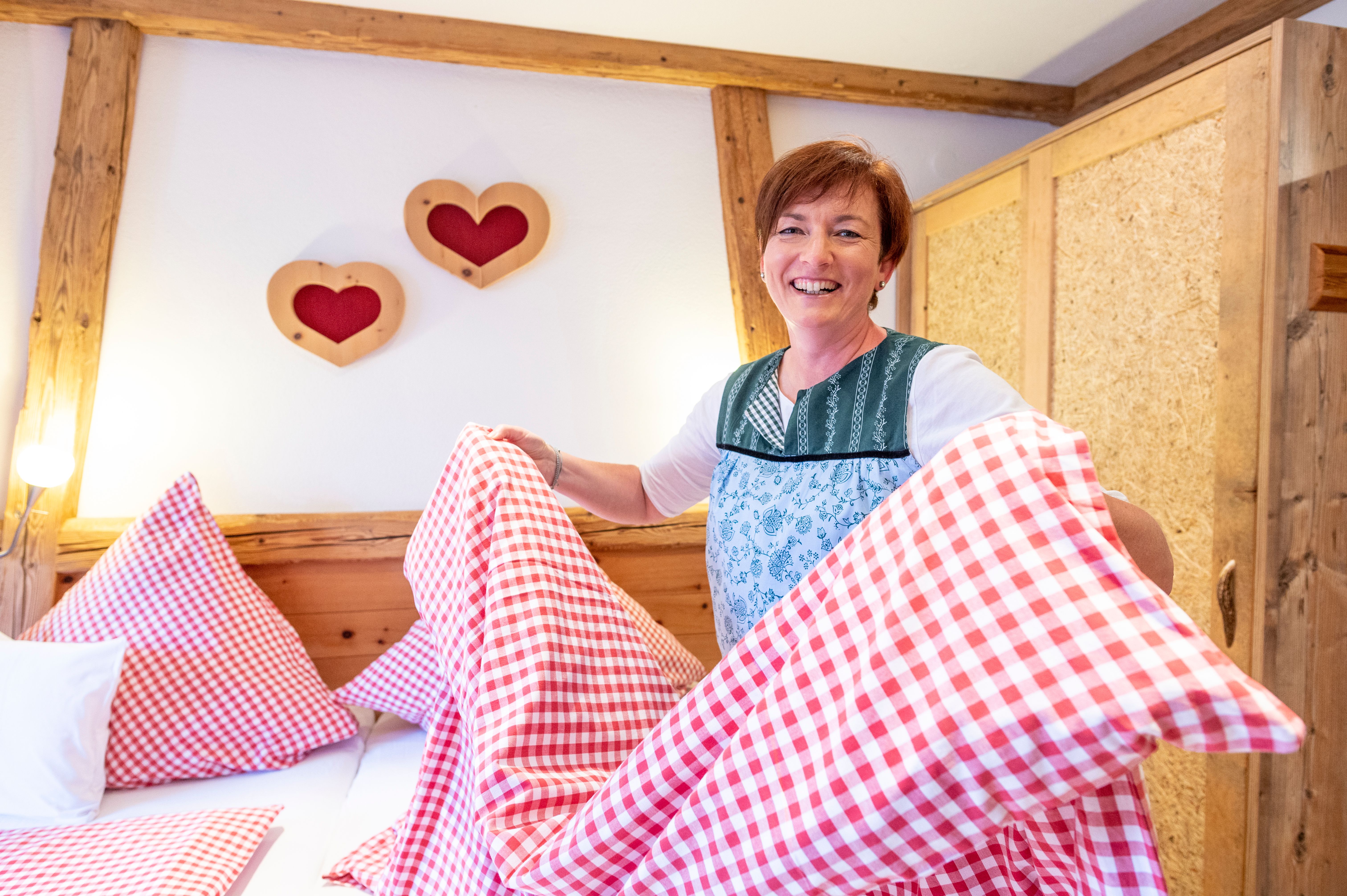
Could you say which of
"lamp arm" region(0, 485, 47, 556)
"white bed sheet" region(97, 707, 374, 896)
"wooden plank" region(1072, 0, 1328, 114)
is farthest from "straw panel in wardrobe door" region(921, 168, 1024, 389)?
"lamp arm" region(0, 485, 47, 556)

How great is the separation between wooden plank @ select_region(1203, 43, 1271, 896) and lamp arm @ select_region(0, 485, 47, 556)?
3.01 meters

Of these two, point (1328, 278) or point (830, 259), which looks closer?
point (830, 259)

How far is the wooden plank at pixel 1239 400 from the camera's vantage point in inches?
64.2

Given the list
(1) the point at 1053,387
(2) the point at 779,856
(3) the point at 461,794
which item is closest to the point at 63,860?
(3) the point at 461,794

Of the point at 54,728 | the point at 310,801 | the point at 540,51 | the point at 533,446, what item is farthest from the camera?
the point at 540,51

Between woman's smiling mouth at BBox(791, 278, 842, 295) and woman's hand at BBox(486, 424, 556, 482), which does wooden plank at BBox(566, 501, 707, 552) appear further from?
woman's smiling mouth at BBox(791, 278, 842, 295)

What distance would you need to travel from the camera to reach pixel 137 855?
4.69 feet

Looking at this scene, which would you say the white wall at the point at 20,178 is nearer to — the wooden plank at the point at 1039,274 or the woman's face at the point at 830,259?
the woman's face at the point at 830,259

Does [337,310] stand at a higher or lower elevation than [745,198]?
lower

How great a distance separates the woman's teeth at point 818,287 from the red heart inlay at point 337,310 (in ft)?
5.54

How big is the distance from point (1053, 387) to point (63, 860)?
2575mm

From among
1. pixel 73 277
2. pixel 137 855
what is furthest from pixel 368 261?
pixel 137 855

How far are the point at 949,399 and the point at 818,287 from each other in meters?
0.30

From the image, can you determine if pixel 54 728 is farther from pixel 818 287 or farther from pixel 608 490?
pixel 818 287
